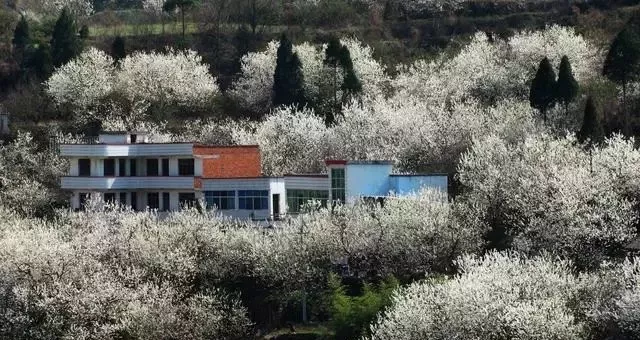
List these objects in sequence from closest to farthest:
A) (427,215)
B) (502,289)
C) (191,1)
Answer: (502,289) < (427,215) < (191,1)

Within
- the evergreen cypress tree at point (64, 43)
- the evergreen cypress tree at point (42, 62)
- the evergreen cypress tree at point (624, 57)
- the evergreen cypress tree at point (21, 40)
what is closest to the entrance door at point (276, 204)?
the evergreen cypress tree at point (624, 57)

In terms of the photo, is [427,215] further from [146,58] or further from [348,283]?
[146,58]

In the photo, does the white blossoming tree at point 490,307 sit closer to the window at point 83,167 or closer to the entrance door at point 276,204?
the entrance door at point 276,204

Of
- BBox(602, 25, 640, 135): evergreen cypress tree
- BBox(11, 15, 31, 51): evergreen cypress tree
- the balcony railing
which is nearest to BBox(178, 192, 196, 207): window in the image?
the balcony railing

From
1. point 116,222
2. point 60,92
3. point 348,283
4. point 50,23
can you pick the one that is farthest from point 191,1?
point 348,283

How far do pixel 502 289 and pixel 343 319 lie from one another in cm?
A: 541

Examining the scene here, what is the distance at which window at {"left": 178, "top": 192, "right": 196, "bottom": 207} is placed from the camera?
50.7 meters

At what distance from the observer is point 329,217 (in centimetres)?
4291

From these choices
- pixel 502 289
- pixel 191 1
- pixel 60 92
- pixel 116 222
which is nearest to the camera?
pixel 502 289

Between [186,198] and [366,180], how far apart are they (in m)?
8.08

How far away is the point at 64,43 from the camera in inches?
2847

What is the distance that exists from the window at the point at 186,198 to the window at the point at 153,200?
1231mm

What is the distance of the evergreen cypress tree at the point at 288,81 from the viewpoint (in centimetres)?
6681

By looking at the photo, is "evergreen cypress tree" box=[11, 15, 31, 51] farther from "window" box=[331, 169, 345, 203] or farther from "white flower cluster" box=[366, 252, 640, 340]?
"white flower cluster" box=[366, 252, 640, 340]
